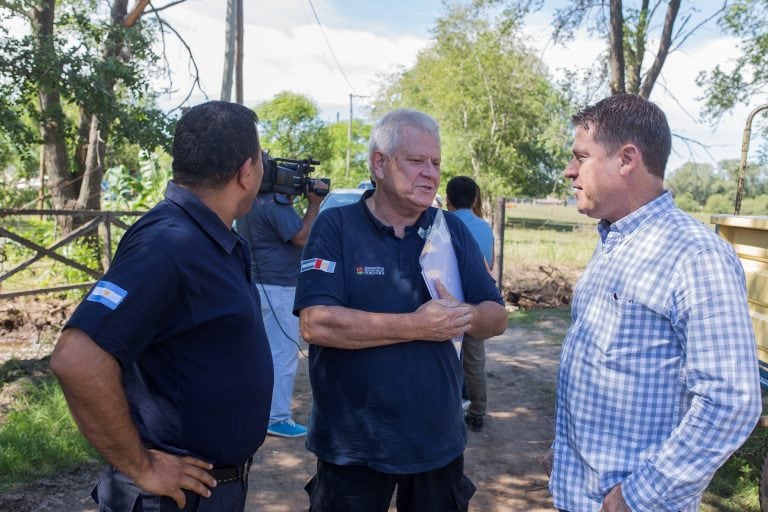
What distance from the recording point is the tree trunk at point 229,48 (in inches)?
386

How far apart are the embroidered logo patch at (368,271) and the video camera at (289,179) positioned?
69.8 inches

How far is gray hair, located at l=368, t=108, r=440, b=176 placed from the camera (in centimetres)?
248

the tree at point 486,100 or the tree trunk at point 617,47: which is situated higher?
the tree at point 486,100

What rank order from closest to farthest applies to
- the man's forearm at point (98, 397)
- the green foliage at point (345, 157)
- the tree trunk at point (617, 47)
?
the man's forearm at point (98, 397) < the tree trunk at point (617, 47) < the green foliage at point (345, 157)

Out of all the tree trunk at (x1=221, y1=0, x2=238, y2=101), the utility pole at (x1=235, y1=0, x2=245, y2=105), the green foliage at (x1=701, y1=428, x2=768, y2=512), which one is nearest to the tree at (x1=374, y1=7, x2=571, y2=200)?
the utility pole at (x1=235, y1=0, x2=245, y2=105)

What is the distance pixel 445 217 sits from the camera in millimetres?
2566

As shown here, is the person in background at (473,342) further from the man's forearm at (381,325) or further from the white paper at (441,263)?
the man's forearm at (381,325)

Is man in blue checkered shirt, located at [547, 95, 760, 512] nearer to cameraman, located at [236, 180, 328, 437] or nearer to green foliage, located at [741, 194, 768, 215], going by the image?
cameraman, located at [236, 180, 328, 437]

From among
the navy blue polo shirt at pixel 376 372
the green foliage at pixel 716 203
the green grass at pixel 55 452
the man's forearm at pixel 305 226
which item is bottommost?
the green grass at pixel 55 452

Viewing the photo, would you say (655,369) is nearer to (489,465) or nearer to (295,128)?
(489,465)

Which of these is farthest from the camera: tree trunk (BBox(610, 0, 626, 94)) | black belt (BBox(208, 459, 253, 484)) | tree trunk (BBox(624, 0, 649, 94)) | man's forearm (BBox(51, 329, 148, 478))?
tree trunk (BBox(624, 0, 649, 94))

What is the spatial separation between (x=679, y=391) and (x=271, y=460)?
3.41m

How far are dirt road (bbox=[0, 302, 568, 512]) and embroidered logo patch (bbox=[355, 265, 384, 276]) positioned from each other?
2.20m

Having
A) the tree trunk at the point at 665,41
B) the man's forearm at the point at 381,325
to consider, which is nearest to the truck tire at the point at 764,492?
the man's forearm at the point at 381,325
